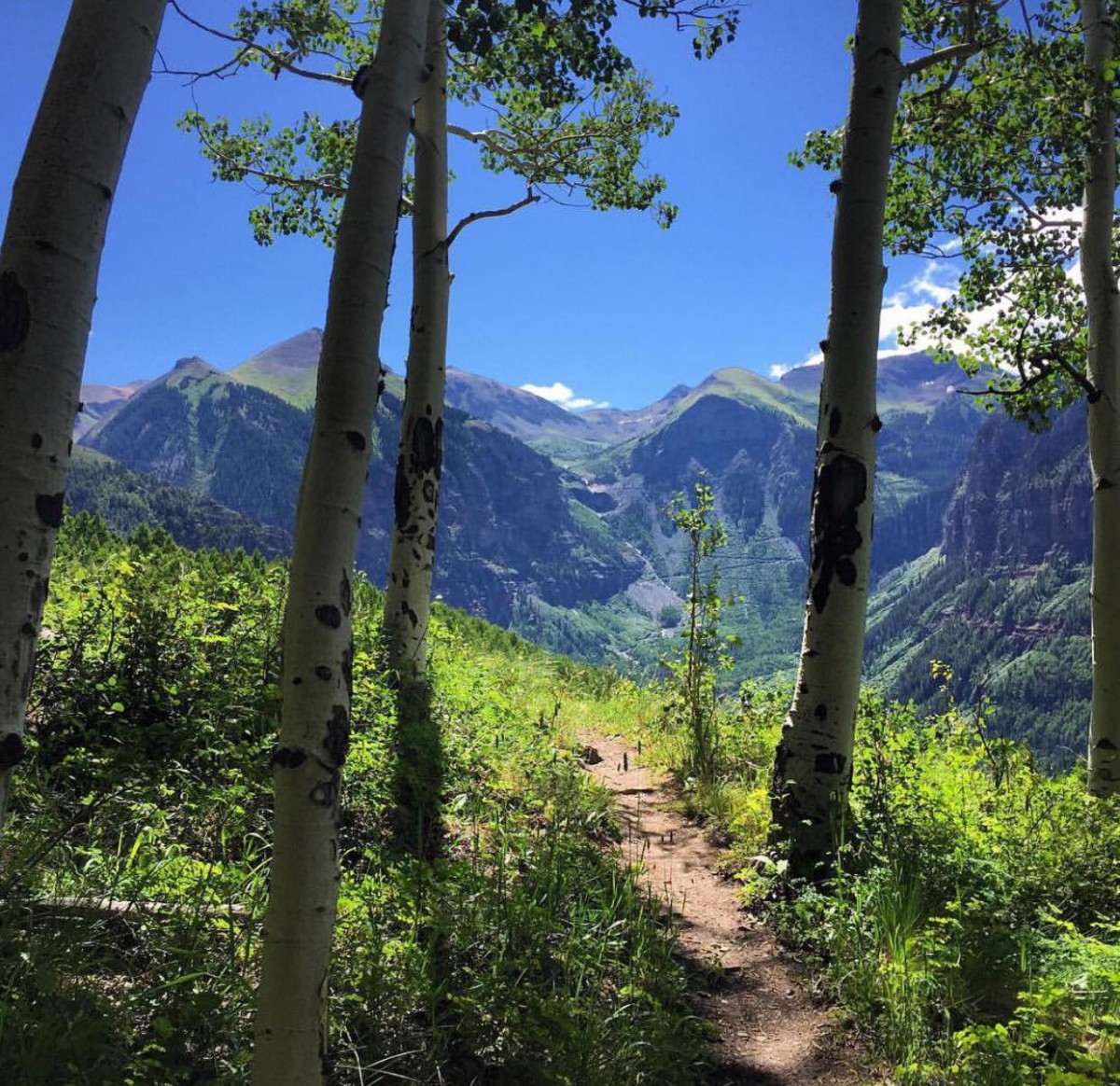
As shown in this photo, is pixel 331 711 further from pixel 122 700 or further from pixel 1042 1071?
pixel 122 700

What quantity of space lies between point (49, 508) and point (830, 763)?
4889 millimetres

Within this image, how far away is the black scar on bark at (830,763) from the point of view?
207 inches

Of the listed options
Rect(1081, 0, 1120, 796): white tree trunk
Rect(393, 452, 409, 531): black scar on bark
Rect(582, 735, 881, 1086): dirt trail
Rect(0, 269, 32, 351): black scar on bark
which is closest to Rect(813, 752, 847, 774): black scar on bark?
Rect(582, 735, 881, 1086): dirt trail

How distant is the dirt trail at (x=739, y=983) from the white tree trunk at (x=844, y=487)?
68 cm

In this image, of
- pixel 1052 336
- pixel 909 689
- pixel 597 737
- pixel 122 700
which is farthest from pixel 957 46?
pixel 909 689

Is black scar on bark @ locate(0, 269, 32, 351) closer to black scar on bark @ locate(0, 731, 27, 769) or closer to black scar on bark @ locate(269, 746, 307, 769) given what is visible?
black scar on bark @ locate(0, 731, 27, 769)

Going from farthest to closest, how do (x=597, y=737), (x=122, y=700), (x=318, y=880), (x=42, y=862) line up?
(x=597, y=737) < (x=122, y=700) < (x=42, y=862) < (x=318, y=880)

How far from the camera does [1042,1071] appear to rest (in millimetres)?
2914

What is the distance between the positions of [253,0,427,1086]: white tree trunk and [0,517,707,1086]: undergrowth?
0.61m

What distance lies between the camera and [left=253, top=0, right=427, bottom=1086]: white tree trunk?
233 cm

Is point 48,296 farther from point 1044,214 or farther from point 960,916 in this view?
point 1044,214

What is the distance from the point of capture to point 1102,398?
7680mm

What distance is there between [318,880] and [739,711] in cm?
935

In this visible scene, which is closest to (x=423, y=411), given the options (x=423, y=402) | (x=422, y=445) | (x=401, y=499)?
(x=423, y=402)
